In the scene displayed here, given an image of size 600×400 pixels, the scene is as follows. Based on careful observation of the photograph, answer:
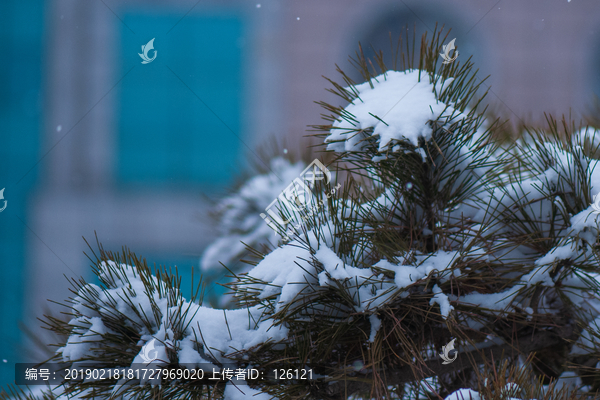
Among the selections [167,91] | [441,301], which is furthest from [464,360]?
[167,91]

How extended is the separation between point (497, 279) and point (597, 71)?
243 cm

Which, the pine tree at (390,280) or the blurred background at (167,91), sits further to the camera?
the blurred background at (167,91)

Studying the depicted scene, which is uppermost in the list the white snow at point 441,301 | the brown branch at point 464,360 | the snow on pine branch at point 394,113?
the snow on pine branch at point 394,113

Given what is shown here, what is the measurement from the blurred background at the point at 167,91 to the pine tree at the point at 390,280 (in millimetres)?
1855

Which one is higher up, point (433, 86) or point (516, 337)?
point (433, 86)

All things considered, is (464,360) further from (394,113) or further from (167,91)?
(167,91)

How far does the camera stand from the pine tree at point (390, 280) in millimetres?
287

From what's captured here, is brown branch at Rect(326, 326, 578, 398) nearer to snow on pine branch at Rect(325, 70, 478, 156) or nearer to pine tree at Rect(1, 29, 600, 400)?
pine tree at Rect(1, 29, 600, 400)

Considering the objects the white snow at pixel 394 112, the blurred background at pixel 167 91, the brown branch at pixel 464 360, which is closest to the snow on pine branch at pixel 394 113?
the white snow at pixel 394 112

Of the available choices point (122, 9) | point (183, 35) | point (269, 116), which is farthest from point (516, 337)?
point (122, 9)

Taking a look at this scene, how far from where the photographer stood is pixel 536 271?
31 centimetres

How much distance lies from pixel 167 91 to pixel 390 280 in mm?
2267

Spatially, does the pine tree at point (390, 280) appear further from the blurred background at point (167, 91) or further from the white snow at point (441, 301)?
the blurred background at point (167, 91)

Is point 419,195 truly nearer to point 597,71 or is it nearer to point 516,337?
point 516,337
